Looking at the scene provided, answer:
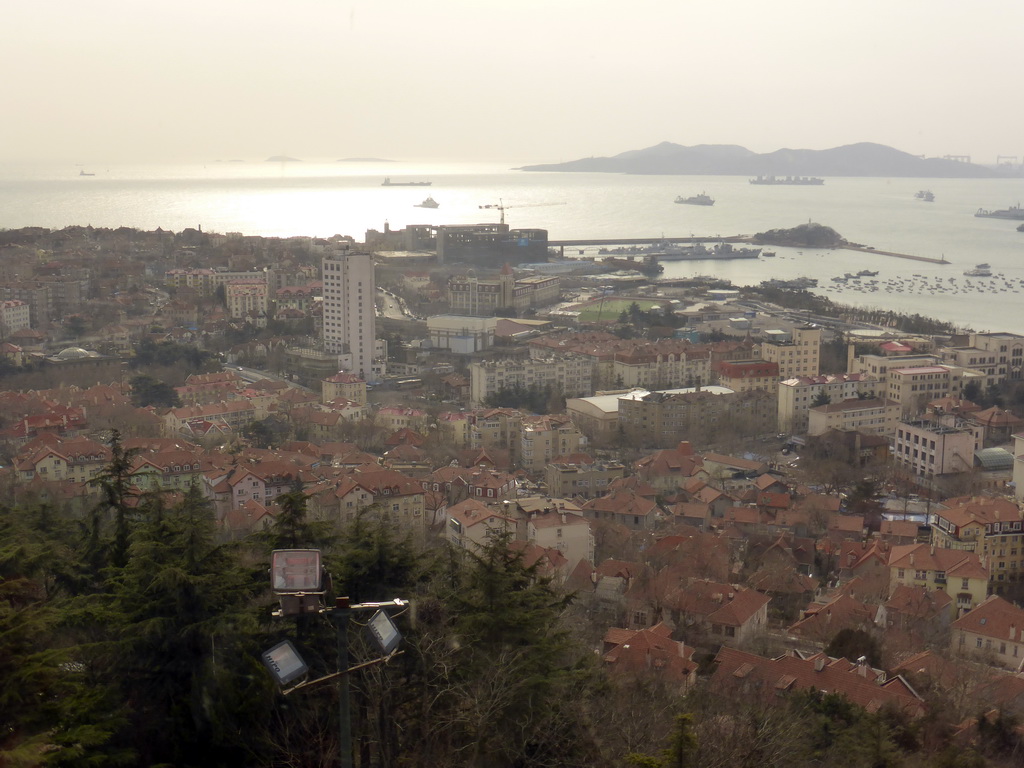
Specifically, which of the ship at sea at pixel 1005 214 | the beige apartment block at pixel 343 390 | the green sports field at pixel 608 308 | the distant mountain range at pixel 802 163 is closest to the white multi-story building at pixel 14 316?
the beige apartment block at pixel 343 390

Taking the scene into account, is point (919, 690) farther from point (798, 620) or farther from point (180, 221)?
point (180, 221)

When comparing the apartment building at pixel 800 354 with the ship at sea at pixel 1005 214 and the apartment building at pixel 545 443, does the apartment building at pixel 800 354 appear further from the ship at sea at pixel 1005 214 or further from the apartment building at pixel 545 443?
the ship at sea at pixel 1005 214

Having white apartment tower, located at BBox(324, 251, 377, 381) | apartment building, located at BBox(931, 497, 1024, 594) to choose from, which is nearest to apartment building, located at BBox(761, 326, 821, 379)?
white apartment tower, located at BBox(324, 251, 377, 381)

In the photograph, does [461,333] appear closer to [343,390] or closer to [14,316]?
[343,390]

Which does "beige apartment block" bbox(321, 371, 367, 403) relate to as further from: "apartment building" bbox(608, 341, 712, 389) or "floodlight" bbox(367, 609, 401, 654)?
"floodlight" bbox(367, 609, 401, 654)

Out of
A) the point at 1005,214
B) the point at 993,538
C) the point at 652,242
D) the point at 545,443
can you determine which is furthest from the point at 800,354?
the point at 1005,214

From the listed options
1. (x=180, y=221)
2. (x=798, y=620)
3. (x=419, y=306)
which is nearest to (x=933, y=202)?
A: (x=180, y=221)
